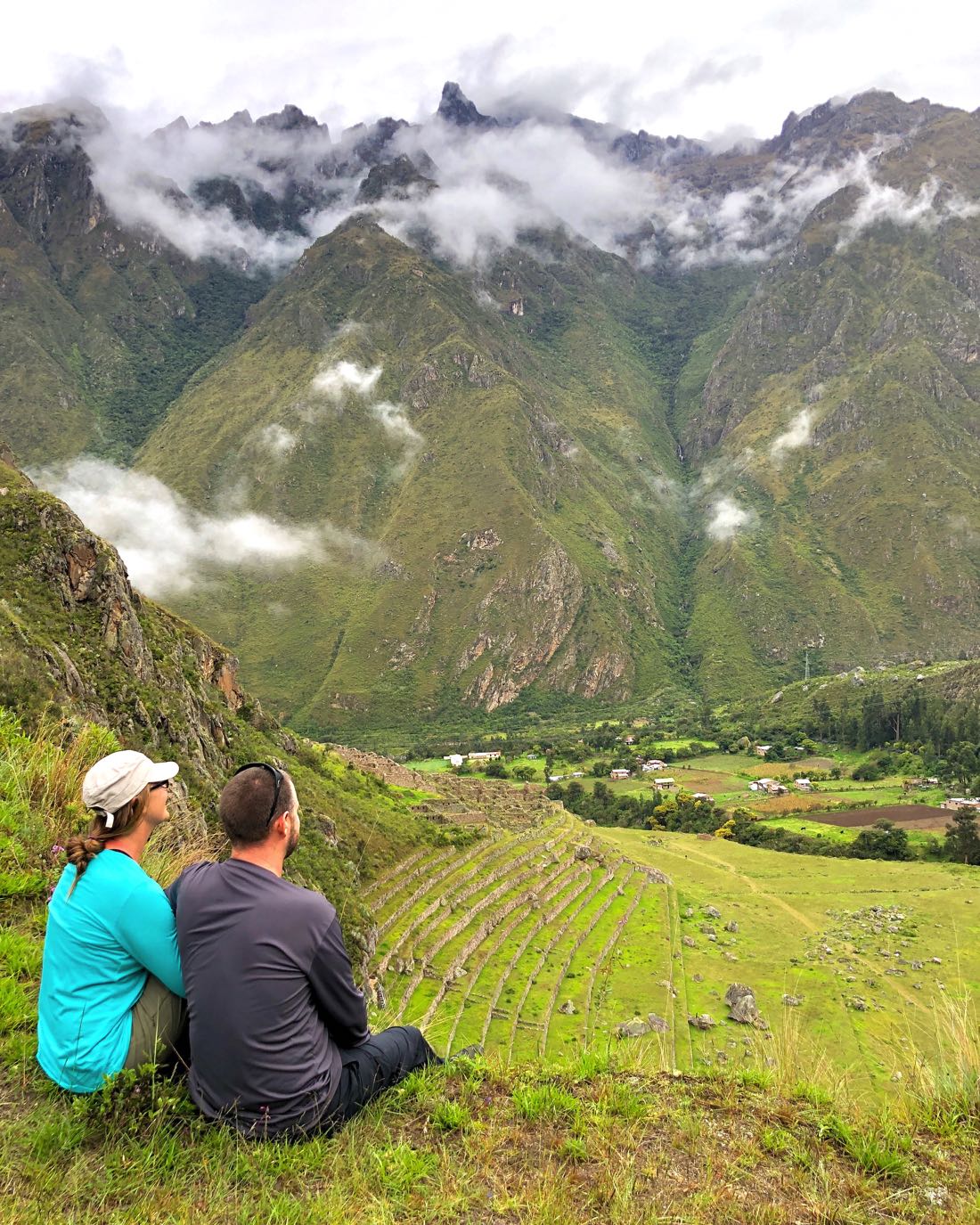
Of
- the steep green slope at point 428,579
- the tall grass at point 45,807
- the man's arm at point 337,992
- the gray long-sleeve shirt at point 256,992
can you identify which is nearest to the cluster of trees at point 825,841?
the tall grass at point 45,807

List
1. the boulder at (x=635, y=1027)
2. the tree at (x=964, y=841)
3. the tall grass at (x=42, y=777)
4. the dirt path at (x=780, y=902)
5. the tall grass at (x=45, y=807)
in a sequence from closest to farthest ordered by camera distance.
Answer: the tall grass at (x=45, y=807) → the tall grass at (x=42, y=777) → the boulder at (x=635, y=1027) → the dirt path at (x=780, y=902) → the tree at (x=964, y=841)

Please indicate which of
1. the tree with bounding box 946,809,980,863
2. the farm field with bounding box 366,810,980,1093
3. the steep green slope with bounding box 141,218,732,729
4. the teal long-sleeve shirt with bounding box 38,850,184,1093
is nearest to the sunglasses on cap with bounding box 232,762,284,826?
the teal long-sleeve shirt with bounding box 38,850,184,1093

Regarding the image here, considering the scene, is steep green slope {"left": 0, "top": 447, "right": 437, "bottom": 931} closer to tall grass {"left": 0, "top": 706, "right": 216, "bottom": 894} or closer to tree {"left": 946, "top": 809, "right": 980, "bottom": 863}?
tall grass {"left": 0, "top": 706, "right": 216, "bottom": 894}

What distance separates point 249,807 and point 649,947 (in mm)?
37611

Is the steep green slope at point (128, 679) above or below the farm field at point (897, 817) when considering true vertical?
above

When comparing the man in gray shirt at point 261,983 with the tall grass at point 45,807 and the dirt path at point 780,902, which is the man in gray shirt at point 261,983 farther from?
the dirt path at point 780,902

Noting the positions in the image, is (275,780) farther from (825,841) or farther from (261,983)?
(825,841)

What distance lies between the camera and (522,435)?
19100 cm

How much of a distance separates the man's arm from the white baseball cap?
143 centimetres

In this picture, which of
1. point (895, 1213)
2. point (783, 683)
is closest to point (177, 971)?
point (895, 1213)

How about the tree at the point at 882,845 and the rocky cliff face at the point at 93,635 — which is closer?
the rocky cliff face at the point at 93,635

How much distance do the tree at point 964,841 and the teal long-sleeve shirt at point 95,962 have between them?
7140cm

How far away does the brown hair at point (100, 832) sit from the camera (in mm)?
3815

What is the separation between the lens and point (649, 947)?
3628 cm
